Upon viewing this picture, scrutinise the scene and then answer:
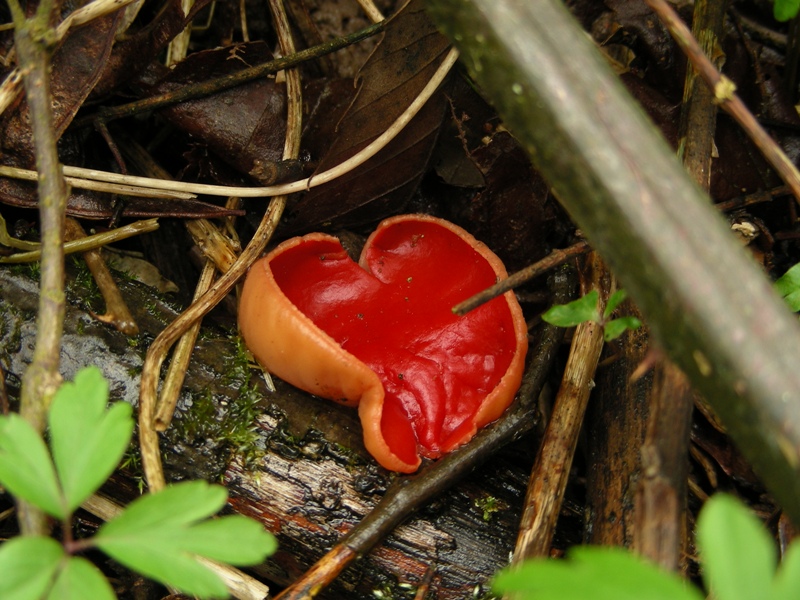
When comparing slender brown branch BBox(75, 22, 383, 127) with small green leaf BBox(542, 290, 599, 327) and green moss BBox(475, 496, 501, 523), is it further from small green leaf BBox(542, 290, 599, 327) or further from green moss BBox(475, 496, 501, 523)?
green moss BBox(475, 496, 501, 523)

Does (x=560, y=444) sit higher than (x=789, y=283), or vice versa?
(x=789, y=283)

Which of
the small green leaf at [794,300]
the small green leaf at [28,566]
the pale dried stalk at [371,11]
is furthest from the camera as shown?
the pale dried stalk at [371,11]

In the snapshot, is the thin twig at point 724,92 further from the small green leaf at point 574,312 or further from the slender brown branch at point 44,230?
the slender brown branch at point 44,230

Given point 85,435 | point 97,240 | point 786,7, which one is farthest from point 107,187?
point 786,7

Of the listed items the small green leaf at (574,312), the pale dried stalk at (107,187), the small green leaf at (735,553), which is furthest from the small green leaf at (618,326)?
the pale dried stalk at (107,187)

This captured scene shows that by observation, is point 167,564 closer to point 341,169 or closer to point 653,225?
point 653,225

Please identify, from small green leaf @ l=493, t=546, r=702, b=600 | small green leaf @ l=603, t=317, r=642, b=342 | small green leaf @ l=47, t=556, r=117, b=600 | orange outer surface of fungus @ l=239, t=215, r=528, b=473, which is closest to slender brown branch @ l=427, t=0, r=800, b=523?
small green leaf @ l=493, t=546, r=702, b=600
